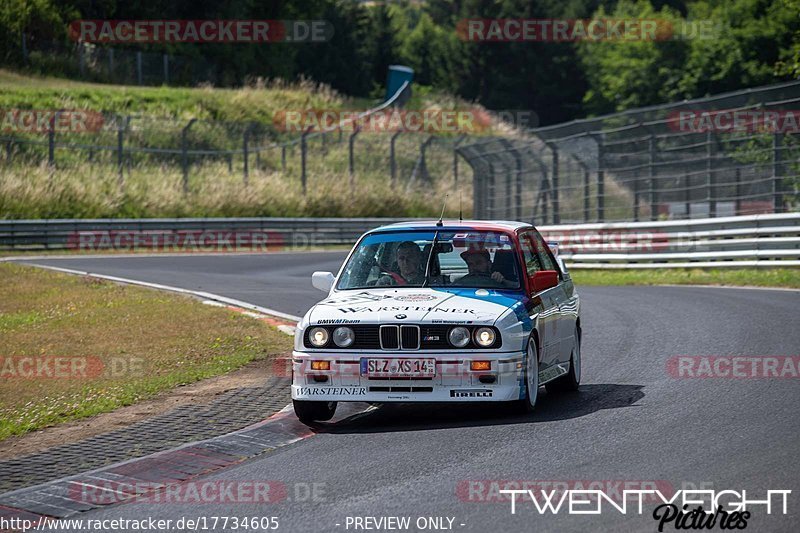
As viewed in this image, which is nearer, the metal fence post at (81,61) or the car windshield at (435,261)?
the car windshield at (435,261)

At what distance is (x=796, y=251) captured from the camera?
72.6 ft

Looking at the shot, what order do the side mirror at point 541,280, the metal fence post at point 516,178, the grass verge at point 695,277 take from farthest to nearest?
1. the metal fence post at point 516,178
2. the grass verge at point 695,277
3. the side mirror at point 541,280

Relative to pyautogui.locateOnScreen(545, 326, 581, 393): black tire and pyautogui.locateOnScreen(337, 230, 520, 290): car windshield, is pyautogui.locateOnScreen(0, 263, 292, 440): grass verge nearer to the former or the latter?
pyautogui.locateOnScreen(337, 230, 520, 290): car windshield

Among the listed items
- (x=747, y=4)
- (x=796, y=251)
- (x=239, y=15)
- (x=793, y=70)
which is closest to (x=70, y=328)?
(x=796, y=251)

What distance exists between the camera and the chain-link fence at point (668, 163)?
76.4 feet

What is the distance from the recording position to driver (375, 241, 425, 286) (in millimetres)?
9977

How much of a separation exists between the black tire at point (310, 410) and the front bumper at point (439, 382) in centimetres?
20

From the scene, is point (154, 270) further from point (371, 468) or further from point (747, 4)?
point (747, 4)

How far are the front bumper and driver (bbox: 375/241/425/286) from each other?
3.87 ft

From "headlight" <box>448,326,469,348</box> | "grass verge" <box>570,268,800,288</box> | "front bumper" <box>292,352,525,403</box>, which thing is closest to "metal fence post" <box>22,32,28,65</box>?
"grass verge" <box>570,268,800,288</box>

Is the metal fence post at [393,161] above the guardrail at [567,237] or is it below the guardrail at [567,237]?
above

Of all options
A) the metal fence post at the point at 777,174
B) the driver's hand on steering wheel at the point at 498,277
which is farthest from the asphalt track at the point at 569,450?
the metal fence post at the point at 777,174

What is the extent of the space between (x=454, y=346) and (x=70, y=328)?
297 inches

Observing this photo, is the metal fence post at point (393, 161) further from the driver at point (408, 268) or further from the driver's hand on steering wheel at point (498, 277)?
the driver's hand on steering wheel at point (498, 277)
